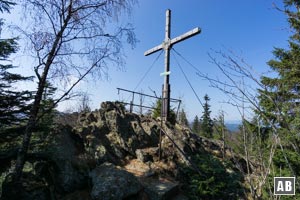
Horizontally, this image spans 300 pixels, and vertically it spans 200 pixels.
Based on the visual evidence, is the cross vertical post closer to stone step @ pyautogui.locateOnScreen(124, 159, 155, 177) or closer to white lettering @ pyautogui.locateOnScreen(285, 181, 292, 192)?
stone step @ pyautogui.locateOnScreen(124, 159, 155, 177)

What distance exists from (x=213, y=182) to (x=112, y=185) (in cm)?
326

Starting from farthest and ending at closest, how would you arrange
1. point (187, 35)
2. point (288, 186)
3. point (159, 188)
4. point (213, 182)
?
1. point (187, 35)
2. point (213, 182)
3. point (159, 188)
4. point (288, 186)

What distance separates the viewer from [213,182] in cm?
739

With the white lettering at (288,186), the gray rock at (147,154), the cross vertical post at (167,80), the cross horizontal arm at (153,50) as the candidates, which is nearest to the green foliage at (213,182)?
the gray rock at (147,154)

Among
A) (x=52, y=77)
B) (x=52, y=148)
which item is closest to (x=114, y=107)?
(x=52, y=148)

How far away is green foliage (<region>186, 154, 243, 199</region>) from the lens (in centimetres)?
711

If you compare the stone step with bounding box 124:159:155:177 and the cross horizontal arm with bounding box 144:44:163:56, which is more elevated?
the cross horizontal arm with bounding box 144:44:163:56

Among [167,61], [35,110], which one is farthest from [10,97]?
[167,61]

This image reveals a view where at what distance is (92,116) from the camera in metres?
9.84

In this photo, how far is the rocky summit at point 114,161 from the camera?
6.29 meters

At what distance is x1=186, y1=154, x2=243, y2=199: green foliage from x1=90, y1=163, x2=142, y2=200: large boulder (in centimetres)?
191

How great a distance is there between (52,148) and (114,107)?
3341 mm

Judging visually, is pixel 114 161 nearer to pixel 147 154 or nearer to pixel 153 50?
→ pixel 147 154

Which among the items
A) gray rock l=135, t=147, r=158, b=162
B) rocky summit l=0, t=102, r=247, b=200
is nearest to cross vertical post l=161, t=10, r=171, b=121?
rocky summit l=0, t=102, r=247, b=200
